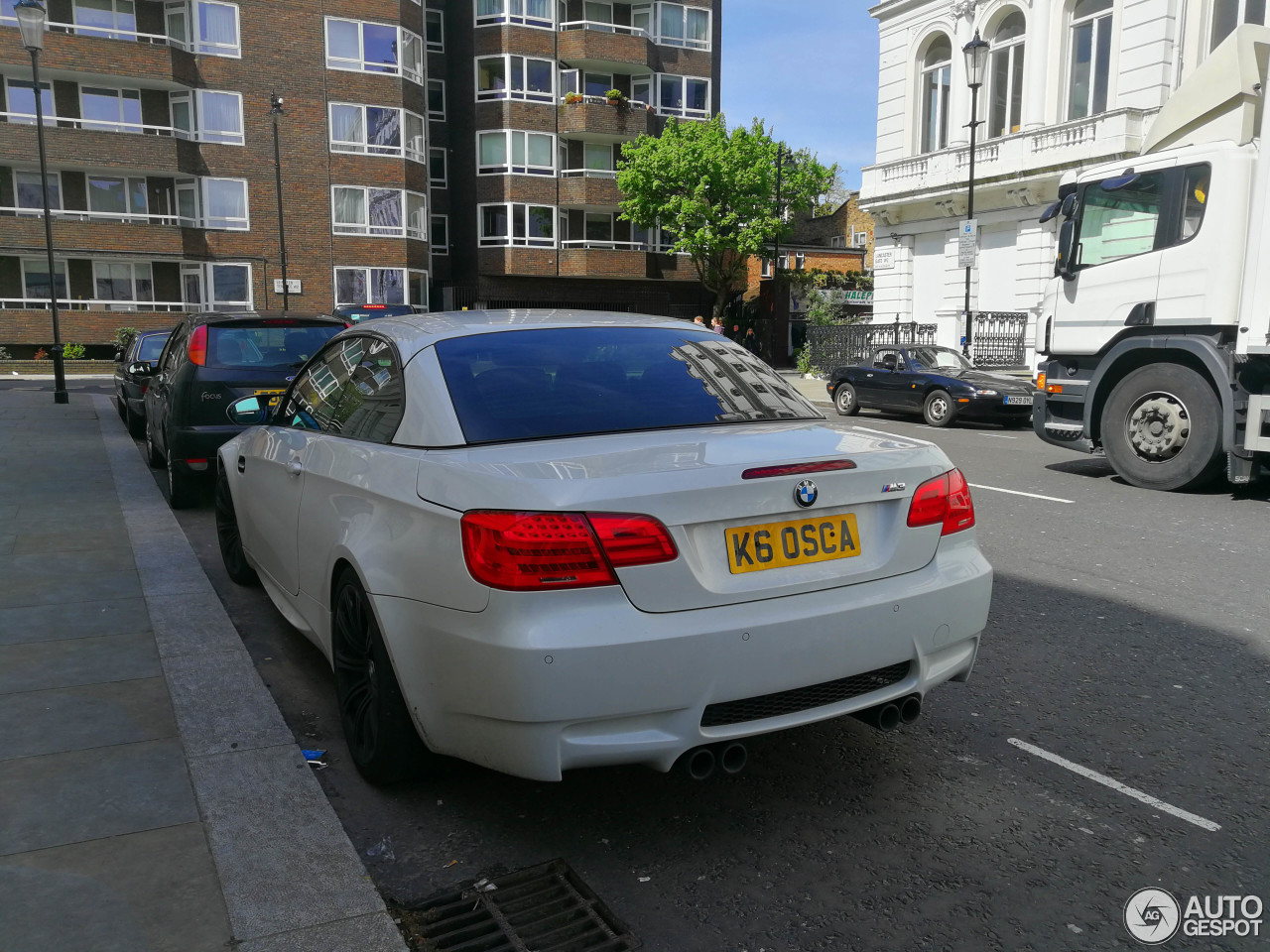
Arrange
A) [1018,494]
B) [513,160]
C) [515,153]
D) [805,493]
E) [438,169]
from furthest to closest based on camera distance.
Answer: [438,169]
[515,153]
[513,160]
[1018,494]
[805,493]

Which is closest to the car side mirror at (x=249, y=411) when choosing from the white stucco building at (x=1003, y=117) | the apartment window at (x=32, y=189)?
the white stucco building at (x=1003, y=117)

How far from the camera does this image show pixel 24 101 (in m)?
37.8

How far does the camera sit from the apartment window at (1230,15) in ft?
77.1

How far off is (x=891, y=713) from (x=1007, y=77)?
30.2 meters

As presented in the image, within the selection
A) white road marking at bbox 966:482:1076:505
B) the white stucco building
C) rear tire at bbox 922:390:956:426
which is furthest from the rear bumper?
the white stucco building

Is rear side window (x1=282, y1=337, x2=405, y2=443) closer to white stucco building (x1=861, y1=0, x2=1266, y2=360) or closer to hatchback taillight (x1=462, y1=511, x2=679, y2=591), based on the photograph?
hatchback taillight (x1=462, y1=511, x2=679, y2=591)

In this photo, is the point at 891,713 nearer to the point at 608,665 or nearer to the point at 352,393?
the point at 608,665

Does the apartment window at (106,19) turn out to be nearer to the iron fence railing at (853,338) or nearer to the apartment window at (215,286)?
the apartment window at (215,286)

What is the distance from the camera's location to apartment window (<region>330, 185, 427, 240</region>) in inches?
1644

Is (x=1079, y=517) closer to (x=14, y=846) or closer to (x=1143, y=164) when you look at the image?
(x=1143, y=164)

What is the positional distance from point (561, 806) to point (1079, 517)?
649 cm

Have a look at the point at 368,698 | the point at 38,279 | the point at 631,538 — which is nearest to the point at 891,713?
the point at 631,538

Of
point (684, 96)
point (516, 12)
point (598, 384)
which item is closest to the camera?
point (598, 384)

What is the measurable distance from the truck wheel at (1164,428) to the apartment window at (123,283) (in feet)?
125
